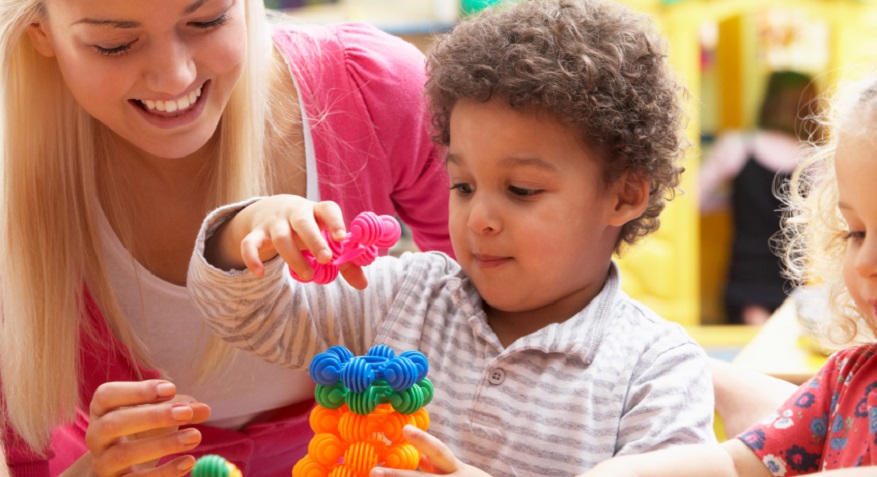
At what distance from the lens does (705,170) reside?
359 centimetres

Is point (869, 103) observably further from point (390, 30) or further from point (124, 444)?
point (390, 30)

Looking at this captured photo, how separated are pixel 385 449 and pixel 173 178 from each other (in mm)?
571

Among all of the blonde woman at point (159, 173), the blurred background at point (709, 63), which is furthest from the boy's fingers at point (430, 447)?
the blurred background at point (709, 63)

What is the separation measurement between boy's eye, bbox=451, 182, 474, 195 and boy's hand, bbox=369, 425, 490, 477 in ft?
0.94

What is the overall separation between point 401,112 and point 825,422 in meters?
0.66

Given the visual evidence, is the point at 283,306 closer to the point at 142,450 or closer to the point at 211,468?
the point at 142,450

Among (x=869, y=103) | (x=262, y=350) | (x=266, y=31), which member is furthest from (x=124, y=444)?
(x=869, y=103)

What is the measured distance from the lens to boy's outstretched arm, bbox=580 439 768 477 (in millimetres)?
896

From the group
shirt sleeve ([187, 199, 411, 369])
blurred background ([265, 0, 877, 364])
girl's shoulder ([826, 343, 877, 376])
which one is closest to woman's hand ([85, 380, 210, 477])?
shirt sleeve ([187, 199, 411, 369])

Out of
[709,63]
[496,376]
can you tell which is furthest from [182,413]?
[709,63]

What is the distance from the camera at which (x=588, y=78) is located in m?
1.04

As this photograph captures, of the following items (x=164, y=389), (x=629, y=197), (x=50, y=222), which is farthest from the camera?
(x=50, y=222)

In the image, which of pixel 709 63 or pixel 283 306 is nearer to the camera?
pixel 283 306

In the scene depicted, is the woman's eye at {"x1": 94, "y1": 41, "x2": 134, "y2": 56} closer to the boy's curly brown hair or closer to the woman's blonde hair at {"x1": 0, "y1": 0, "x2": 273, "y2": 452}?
the woman's blonde hair at {"x1": 0, "y1": 0, "x2": 273, "y2": 452}
